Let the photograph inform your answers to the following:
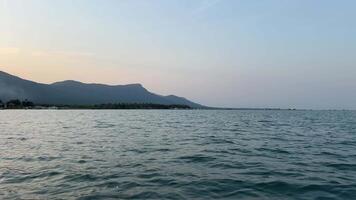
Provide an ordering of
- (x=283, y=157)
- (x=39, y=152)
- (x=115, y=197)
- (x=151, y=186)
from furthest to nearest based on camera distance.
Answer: (x=39, y=152)
(x=283, y=157)
(x=151, y=186)
(x=115, y=197)

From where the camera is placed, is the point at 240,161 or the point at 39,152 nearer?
the point at 240,161

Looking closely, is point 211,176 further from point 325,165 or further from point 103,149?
point 103,149

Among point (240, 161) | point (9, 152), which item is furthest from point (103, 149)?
point (240, 161)

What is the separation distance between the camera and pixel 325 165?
2770 cm

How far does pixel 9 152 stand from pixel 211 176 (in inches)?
781

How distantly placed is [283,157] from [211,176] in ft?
33.3

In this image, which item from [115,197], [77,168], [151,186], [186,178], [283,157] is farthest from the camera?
[283,157]

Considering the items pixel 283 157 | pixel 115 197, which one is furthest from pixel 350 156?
pixel 115 197

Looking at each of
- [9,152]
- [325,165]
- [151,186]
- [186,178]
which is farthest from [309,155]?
[9,152]

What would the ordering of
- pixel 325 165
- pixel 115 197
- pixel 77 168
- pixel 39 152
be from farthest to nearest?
pixel 39 152, pixel 325 165, pixel 77 168, pixel 115 197

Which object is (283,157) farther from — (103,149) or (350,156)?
(103,149)

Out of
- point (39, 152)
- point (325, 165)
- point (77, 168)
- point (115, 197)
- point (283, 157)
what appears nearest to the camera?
point (115, 197)

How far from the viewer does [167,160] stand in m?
29.4

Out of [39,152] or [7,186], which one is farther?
[39,152]
